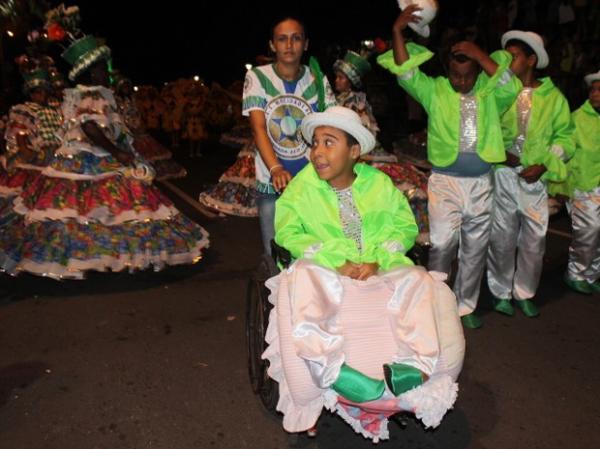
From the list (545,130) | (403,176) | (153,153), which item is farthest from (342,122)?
(153,153)

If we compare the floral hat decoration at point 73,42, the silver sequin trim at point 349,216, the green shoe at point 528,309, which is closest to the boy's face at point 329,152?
the silver sequin trim at point 349,216

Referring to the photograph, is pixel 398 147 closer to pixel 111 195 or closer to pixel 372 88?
pixel 372 88

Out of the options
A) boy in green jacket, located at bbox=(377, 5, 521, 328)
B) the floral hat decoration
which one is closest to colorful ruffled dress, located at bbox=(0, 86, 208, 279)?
the floral hat decoration

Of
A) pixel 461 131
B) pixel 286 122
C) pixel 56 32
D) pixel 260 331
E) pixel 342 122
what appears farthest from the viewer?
pixel 56 32

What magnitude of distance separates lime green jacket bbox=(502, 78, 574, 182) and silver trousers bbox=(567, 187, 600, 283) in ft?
3.33

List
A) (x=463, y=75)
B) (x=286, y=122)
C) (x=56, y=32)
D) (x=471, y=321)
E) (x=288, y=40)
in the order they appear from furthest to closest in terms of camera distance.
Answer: (x=56, y=32) < (x=471, y=321) < (x=463, y=75) < (x=286, y=122) < (x=288, y=40)

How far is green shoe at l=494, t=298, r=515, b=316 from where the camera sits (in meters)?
4.98

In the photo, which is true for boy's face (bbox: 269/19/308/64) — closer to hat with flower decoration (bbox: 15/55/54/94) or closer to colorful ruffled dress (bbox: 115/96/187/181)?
hat with flower decoration (bbox: 15/55/54/94)

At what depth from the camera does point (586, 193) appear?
18.1 ft

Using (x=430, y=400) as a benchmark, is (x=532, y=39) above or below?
above

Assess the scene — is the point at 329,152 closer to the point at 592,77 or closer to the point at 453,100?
the point at 453,100

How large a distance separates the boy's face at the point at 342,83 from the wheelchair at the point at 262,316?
4.28 metres

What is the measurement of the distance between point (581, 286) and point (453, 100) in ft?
8.42

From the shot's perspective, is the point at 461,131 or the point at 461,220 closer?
the point at 461,131
